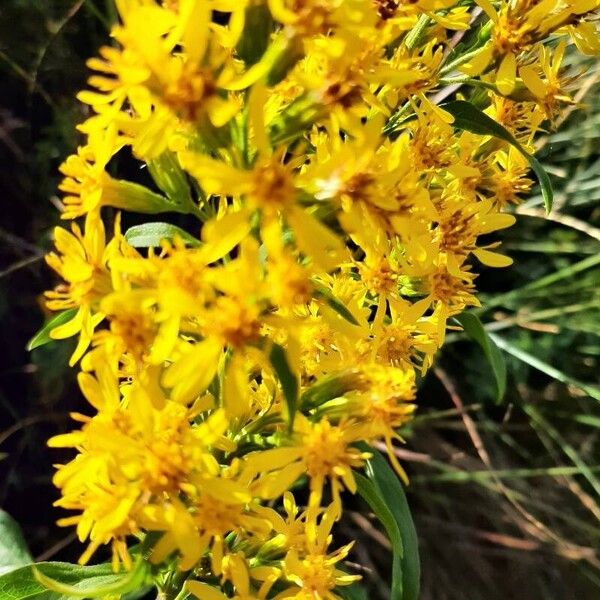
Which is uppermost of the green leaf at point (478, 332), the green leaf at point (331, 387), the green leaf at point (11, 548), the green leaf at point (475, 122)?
the green leaf at point (475, 122)

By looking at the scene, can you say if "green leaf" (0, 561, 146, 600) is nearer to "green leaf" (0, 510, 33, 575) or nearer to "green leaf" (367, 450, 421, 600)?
"green leaf" (0, 510, 33, 575)

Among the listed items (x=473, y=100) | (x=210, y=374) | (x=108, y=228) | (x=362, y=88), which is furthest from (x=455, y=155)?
(x=108, y=228)

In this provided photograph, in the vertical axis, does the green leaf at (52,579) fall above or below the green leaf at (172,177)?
below

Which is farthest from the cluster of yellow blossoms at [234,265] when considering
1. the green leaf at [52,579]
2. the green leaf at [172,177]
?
the green leaf at [52,579]

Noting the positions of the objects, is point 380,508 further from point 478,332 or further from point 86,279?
point 86,279

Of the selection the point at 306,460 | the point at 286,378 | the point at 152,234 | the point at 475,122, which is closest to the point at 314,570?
the point at 306,460

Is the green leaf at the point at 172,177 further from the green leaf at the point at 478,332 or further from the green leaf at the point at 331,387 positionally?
the green leaf at the point at 478,332

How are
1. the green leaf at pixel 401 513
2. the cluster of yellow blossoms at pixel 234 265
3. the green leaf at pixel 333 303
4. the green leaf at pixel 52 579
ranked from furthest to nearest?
1. the green leaf at pixel 401 513
2. the green leaf at pixel 52 579
3. the green leaf at pixel 333 303
4. the cluster of yellow blossoms at pixel 234 265
